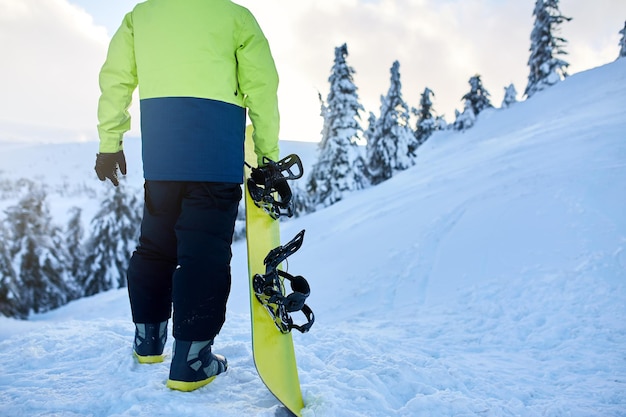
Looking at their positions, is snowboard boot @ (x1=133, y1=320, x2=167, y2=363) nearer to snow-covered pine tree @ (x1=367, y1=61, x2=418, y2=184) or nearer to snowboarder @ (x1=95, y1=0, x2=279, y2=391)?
snowboarder @ (x1=95, y1=0, x2=279, y2=391)

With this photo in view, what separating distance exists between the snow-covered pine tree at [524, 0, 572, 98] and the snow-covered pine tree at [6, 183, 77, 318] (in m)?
36.3

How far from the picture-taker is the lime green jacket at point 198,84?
202cm

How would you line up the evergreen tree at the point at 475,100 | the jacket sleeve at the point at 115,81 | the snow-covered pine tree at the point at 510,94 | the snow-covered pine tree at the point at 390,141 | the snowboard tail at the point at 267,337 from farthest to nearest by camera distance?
the snow-covered pine tree at the point at 510,94
the evergreen tree at the point at 475,100
the snow-covered pine tree at the point at 390,141
the jacket sleeve at the point at 115,81
the snowboard tail at the point at 267,337

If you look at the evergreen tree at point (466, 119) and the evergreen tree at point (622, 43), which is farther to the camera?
the evergreen tree at point (466, 119)

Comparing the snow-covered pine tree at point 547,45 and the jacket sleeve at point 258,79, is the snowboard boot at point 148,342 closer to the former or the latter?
the jacket sleeve at point 258,79

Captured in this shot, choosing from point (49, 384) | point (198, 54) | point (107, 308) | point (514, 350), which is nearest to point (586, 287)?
point (514, 350)

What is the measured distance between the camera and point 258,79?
2123 mm

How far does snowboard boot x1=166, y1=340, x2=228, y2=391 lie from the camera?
1894 millimetres

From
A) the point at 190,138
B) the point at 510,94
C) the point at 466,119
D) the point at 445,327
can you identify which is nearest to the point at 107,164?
the point at 190,138

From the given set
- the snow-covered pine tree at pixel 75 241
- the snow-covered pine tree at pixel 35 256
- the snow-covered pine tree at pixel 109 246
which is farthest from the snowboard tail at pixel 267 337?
the snow-covered pine tree at pixel 75 241

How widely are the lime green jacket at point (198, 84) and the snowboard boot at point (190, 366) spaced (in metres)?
0.85

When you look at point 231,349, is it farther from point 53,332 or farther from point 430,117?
point 430,117

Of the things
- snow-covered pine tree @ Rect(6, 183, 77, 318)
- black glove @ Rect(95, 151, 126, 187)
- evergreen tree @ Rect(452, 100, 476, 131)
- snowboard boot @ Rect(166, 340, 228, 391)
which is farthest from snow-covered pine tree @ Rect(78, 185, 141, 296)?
evergreen tree @ Rect(452, 100, 476, 131)

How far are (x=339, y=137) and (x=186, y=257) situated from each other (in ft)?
70.5
